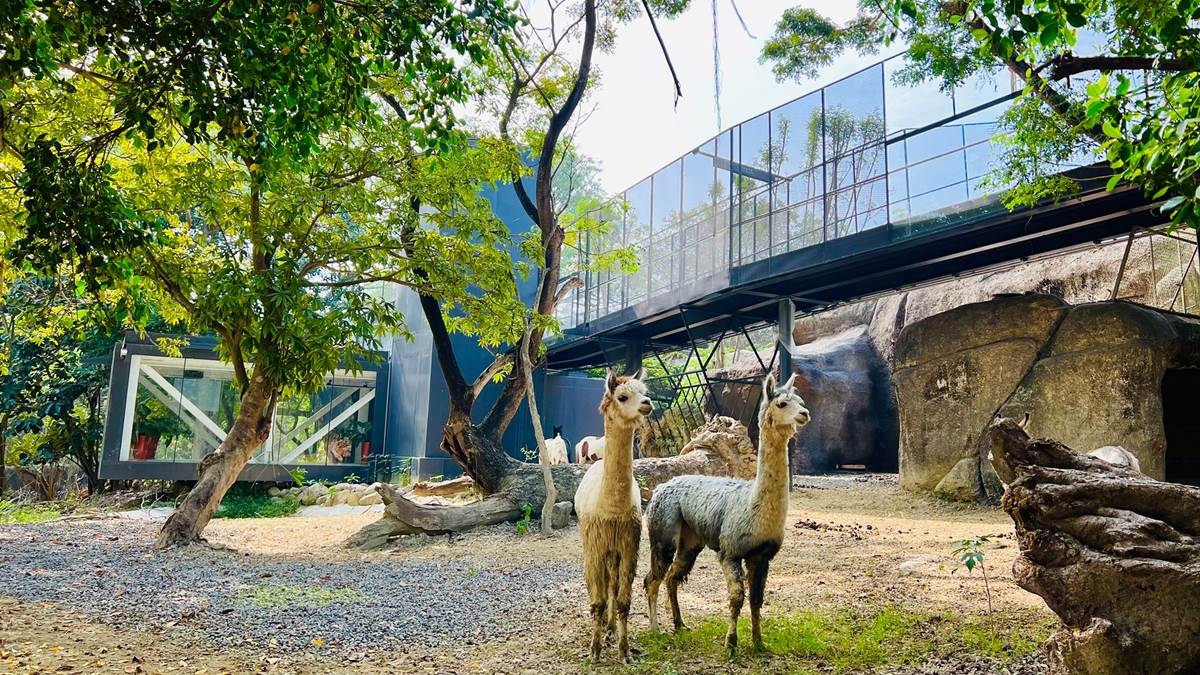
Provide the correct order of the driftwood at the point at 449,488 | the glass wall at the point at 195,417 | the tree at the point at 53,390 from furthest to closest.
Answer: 1. the tree at the point at 53,390
2. the glass wall at the point at 195,417
3. the driftwood at the point at 449,488

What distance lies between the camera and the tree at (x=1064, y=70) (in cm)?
276

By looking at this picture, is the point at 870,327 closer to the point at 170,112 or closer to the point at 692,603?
the point at 692,603

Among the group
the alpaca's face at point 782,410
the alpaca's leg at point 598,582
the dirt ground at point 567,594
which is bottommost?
the dirt ground at point 567,594

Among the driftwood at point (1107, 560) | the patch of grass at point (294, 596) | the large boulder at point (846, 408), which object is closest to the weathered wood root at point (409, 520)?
the patch of grass at point (294, 596)

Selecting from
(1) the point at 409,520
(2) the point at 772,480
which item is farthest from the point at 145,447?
(2) the point at 772,480

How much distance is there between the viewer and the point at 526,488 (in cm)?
1027

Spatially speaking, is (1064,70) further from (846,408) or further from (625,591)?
(846,408)

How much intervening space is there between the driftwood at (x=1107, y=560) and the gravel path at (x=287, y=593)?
317 cm

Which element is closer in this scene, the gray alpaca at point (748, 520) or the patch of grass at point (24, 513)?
the gray alpaca at point (748, 520)

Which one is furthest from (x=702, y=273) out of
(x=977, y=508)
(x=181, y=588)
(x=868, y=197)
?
(x=181, y=588)

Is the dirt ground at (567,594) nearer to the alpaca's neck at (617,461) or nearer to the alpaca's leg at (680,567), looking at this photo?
the alpaca's leg at (680,567)

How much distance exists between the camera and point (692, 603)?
5684 millimetres

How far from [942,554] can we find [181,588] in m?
6.37

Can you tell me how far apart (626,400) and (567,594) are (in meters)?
2.62
